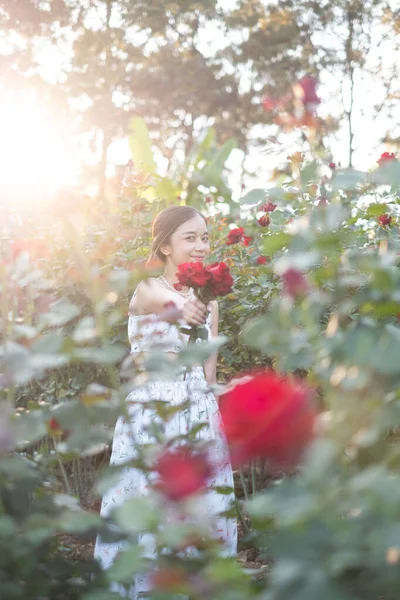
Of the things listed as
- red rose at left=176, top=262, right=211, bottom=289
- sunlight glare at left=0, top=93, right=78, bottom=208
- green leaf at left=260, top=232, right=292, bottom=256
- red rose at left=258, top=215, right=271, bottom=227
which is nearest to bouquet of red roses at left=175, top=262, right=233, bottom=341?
red rose at left=176, top=262, right=211, bottom=289

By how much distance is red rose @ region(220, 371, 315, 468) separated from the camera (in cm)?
83

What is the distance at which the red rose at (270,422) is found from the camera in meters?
0.83

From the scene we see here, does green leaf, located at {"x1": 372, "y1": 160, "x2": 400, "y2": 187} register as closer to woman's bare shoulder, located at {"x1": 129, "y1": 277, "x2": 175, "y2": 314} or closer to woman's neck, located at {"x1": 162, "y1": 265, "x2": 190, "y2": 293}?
woman's bare shoulder, located at {"x1": 129, "y1": 277, "x2": 175, "y2": 314}

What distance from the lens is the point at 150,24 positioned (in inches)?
474

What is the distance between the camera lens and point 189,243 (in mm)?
2705

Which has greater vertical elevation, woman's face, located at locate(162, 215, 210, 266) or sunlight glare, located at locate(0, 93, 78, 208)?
sunlight glare, located at locate(0, 93, 78, 208)

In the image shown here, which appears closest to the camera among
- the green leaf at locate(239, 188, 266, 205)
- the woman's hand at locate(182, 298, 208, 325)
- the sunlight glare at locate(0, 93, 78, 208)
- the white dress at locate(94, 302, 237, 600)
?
the green leaf at locate(239, 188, 266, 205)

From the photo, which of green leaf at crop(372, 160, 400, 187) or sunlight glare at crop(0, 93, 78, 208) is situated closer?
green leaf at crop(372, 160, 400, 187)

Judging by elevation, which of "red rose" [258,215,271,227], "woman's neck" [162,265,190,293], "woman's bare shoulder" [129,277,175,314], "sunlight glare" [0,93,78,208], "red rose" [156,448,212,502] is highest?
"sunlight glare" [0,93,78,208]

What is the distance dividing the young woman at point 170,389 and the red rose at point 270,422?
1.32m

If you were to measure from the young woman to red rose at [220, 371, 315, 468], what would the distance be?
4.32ft

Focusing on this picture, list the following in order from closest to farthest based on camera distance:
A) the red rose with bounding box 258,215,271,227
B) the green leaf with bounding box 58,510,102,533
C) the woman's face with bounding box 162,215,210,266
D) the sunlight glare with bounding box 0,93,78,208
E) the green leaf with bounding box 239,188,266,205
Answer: the green leaf with bounding box 58,510,102,533, the green leaf with bounding box 239,188,266,205, the woman's face with bounding box 162,215,210,266, the red rose with bounding box 258,215,271,227, the sunlight glare with bounding box 0,93,78,208

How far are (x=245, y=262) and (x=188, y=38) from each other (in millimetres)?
11672

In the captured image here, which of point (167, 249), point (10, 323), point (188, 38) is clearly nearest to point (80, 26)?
point (188, 38)
